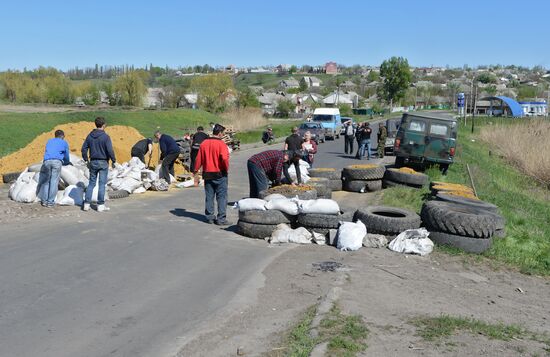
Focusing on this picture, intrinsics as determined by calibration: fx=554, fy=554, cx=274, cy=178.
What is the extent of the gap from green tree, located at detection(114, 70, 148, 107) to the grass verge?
75.8 metres

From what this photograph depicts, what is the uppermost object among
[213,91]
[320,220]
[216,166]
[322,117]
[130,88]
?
[130,88]

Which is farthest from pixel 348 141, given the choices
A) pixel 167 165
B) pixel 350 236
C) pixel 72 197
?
pixel 350 236

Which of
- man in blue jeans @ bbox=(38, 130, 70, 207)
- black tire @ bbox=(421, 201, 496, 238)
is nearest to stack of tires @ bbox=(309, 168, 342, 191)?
black tire @ bbox=(421, 201, 496, 238)

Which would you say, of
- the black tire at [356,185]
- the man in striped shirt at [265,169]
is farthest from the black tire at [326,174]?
the man in striped shirt at [265,169]

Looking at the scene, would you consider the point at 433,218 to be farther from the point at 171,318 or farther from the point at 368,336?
the point at 171,318

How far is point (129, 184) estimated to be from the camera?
14.1 metres

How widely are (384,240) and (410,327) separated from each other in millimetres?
3879

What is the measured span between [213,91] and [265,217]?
71073 mm

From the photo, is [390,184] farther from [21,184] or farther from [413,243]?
[21,184]

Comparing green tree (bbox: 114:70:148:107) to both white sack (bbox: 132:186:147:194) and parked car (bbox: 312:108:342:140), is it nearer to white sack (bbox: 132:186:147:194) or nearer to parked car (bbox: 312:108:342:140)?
parked car (bbox: 312:108:342:140)

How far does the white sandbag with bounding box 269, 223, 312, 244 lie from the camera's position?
31.3 feet

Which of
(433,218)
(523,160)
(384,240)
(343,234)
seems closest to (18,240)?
(343,234)

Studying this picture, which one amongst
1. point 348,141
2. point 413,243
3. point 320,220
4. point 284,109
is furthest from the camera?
point 284,109

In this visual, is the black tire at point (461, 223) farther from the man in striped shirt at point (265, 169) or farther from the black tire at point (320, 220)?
the man in striped shirt at point (265, 169)
